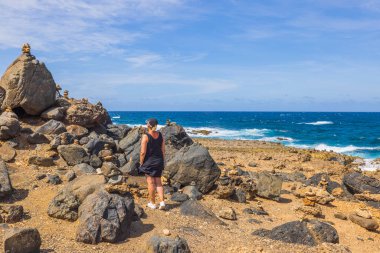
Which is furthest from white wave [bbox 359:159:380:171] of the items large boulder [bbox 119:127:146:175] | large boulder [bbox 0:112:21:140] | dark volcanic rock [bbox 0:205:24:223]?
dark volcanic rock [bbox 0:205:24:223]

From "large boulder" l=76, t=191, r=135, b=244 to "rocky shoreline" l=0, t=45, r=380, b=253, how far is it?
23 mm

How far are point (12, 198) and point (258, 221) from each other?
7.31 metres

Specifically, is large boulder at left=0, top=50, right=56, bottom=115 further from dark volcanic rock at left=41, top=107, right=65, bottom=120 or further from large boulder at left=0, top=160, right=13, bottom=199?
→ large boulder at left=0, top=160, right=13, bottom=199

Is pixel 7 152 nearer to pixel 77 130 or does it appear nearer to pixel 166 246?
pixel 77 130

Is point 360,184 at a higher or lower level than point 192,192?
lower

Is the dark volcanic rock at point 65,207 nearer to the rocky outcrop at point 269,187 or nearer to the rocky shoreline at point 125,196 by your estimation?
the rocky shoreline at point 125,196

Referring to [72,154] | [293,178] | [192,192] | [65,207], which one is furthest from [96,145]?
[293,178]

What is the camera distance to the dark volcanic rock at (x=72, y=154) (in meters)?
13.4

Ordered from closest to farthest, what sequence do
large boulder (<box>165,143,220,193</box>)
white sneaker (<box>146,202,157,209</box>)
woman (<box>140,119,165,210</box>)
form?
woman (<box>140,119,165,210</box>)
white sneaker (<box>146,202,157,209</box>)
large boulder (<box>165,143,220,193</box>)

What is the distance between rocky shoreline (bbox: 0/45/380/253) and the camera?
27.6 feet

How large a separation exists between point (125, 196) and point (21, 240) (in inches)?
125

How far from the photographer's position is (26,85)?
15.7 metres

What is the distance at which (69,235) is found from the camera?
8.39 metres

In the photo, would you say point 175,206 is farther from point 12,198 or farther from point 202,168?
point 12,198
